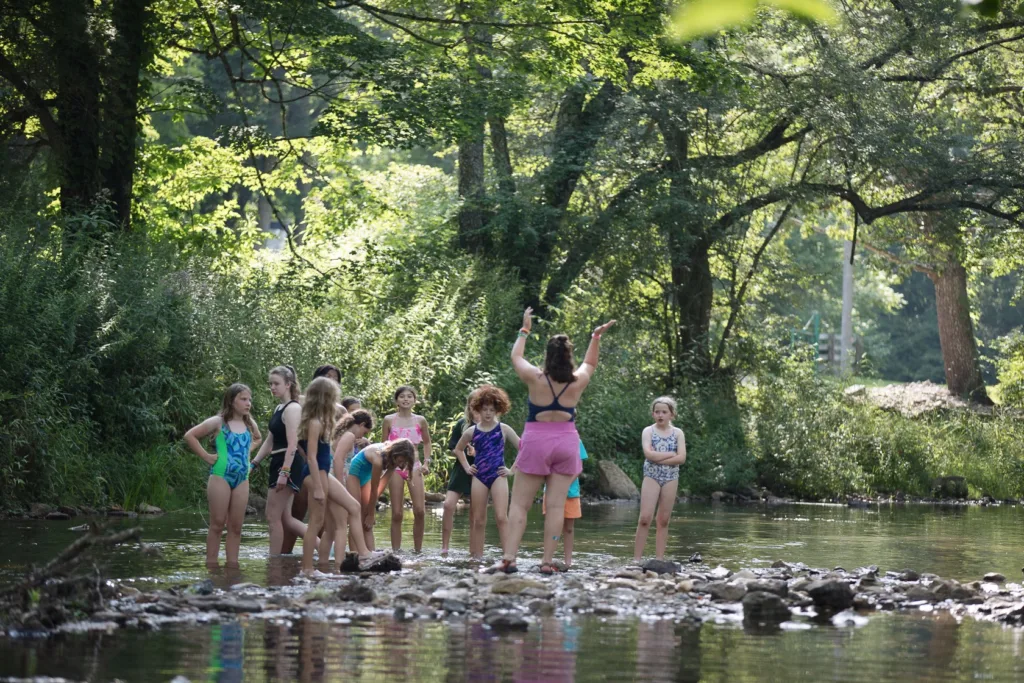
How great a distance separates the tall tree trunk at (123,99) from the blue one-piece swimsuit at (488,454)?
11.5 meters

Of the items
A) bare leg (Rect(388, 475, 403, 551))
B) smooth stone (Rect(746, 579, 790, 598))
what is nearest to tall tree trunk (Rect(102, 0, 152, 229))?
bare leg (Rect(388, 475, 403, 551))

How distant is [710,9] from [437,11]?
25.2m

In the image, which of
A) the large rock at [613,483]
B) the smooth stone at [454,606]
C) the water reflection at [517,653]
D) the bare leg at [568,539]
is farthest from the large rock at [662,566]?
the large rock at [613,483]

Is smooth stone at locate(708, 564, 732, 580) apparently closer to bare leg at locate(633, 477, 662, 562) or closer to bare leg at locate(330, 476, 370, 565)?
bare leg at locate(633, 477, 662, 562)

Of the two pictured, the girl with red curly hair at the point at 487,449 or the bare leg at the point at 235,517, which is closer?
the bare leg at the point at 235,517

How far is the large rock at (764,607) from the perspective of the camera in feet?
35.9

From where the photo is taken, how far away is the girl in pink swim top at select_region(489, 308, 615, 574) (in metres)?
12.5

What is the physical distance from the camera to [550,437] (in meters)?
12.6

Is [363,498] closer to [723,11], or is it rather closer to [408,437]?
[408,437]

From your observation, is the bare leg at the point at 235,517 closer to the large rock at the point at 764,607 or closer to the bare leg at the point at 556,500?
the bare leg at the point at 556,500

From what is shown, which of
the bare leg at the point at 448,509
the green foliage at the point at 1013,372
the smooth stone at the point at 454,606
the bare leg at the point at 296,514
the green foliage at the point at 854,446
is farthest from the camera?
the green foliage at the point at 1013,372

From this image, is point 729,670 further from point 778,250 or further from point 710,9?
point 778,250

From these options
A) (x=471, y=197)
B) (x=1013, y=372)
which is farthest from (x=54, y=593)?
(x=1013, y=372)

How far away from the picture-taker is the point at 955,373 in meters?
42.8
